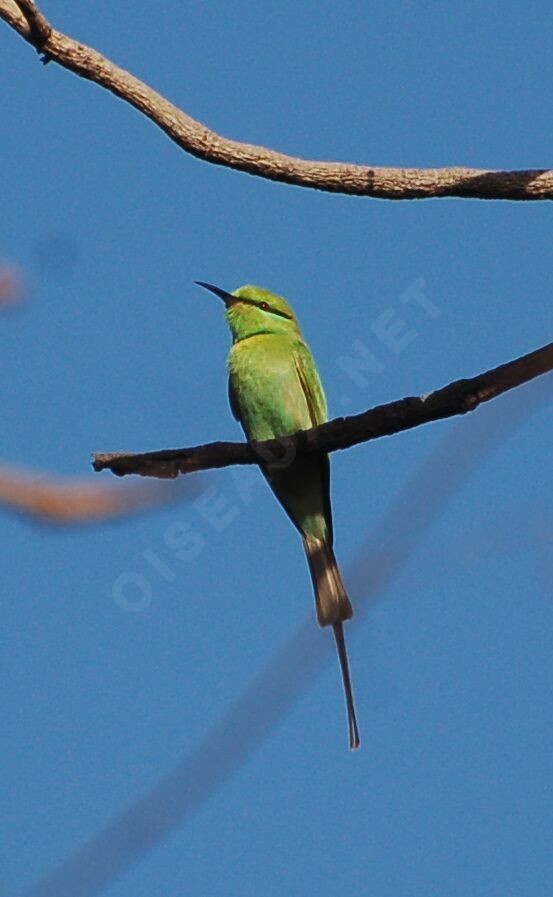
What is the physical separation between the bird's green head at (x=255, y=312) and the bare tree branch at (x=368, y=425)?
3.89ft

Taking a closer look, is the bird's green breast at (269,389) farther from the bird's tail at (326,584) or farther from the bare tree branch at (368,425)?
the bare tree branch at (368,425)

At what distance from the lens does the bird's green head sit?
13.6ft

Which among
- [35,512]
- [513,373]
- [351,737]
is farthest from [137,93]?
[351,737]

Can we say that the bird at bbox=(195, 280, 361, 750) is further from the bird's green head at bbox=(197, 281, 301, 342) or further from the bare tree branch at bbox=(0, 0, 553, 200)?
the bare tree branch at bbox=(0, 0, 553, 200)

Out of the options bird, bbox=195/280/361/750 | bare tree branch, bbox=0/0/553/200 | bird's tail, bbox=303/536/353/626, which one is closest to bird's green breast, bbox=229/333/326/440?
bird, bbox=195/280/361/750

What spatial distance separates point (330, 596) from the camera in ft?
11.8

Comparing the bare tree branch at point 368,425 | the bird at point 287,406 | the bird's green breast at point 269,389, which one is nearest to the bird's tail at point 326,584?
the bird at point 287,406

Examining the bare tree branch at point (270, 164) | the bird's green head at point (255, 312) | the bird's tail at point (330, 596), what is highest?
the bird's green head at point (255, 312)

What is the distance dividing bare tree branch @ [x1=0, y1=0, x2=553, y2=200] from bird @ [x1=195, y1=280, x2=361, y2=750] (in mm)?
1380

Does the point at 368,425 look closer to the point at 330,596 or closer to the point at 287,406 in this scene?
the point at 330,596

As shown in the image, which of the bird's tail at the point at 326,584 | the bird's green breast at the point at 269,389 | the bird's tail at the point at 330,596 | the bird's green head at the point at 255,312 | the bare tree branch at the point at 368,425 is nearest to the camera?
the bare tree branch at the point at 368,425

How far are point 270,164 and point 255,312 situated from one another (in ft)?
6.23

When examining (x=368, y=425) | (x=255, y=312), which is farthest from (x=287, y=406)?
(x=368, y=425)

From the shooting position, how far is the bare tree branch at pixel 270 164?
2.26 meters
